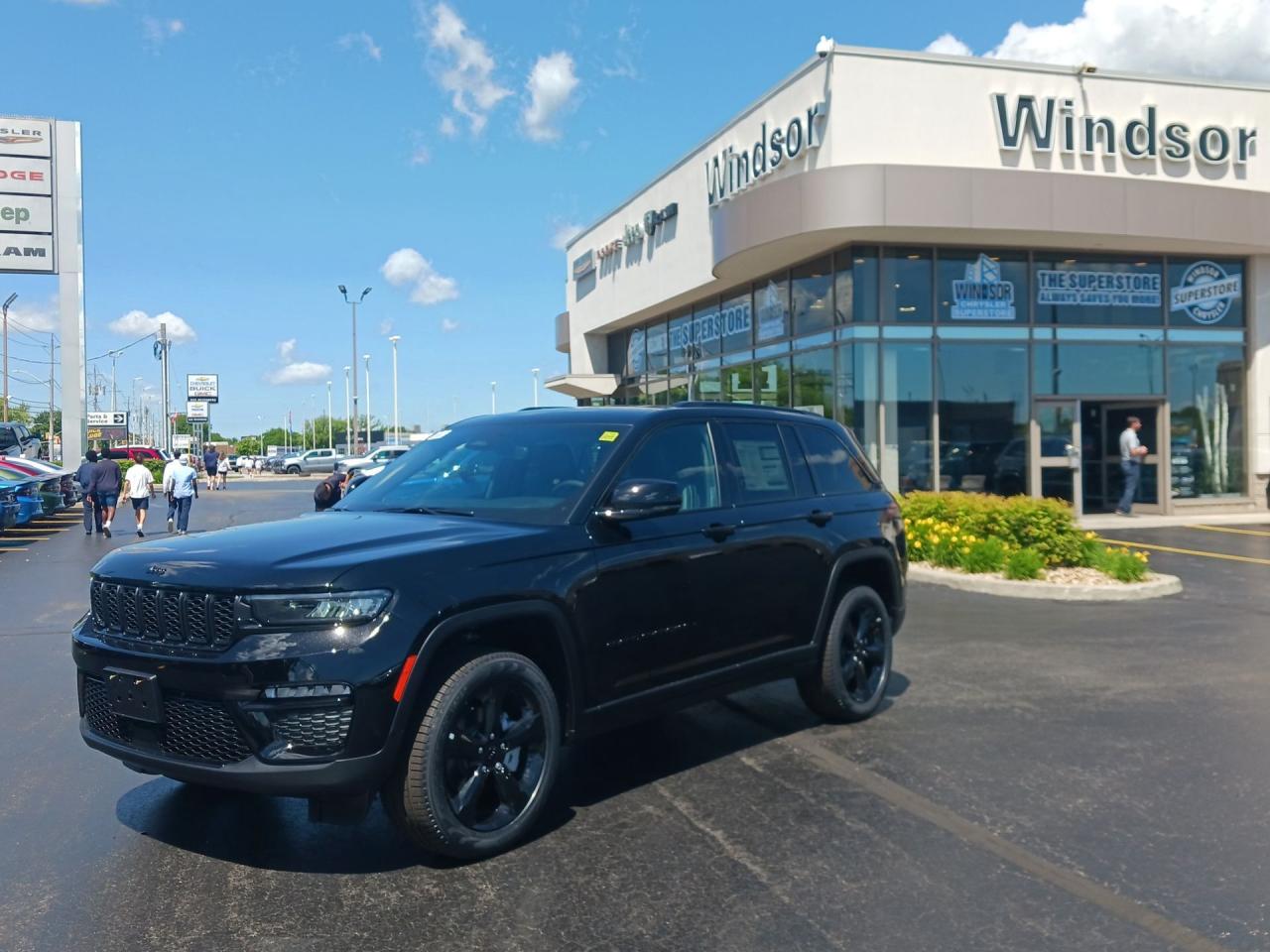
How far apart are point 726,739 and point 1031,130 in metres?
15.1

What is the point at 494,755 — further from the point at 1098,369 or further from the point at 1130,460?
the point at 1098,369

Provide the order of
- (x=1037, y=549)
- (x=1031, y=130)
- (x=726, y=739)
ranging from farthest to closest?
(x=1031, y=130) < (x=1037, y=549) < (x=726, y=739)

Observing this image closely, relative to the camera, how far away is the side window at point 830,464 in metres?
6.43

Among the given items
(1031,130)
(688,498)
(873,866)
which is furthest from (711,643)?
(1031,130)

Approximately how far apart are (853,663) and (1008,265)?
14.4 meters

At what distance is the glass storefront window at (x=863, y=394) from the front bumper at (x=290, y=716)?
15.1m

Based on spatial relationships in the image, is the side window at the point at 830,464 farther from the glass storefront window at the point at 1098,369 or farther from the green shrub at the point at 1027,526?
the glass storefront window at the point at 1098,369

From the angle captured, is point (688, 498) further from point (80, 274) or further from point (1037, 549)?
point (80, 274)

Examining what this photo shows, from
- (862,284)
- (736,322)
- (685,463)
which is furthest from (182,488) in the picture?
(685,463)

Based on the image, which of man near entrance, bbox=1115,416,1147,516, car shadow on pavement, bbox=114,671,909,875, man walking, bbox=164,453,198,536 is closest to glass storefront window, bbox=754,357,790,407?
man near entrance, bbox=1115,416,1147,516

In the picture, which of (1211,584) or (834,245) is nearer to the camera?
(1211,584)

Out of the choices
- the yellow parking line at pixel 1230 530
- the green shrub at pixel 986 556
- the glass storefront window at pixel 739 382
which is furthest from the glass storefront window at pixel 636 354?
the green shrub at pixel 986 556

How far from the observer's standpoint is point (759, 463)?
599 centimetres

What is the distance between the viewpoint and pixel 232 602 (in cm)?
393
